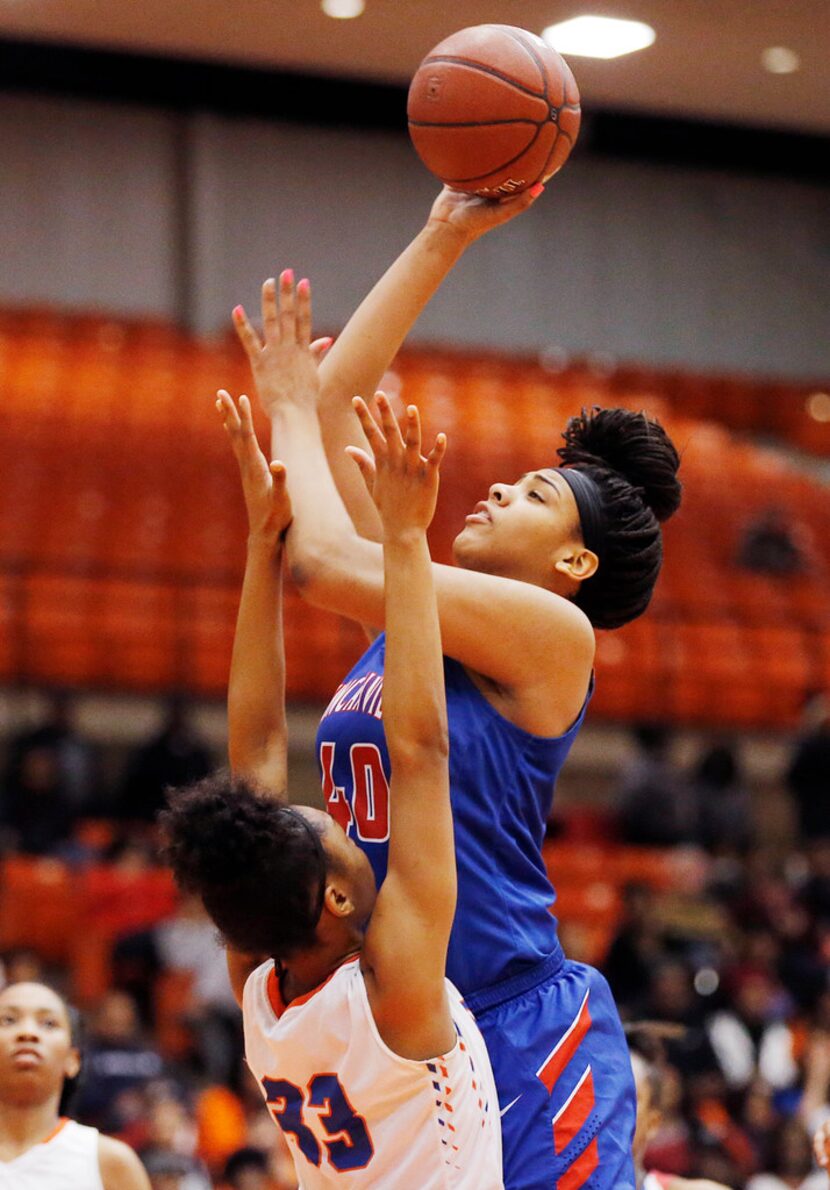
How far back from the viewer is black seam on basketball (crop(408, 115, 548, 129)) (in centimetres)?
298

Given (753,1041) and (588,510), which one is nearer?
(588,510)

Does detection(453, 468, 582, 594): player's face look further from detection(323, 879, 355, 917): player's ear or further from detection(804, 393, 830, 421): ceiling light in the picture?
detection(804, 393, 830, 421): ceiling light

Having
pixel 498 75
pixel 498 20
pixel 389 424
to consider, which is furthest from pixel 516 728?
pixel 498 20

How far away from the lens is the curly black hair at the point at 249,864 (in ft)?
7.21

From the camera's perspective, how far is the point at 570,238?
16125mm

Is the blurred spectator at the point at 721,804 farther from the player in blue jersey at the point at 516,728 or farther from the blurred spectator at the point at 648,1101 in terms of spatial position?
the player in blue jersey at the point at 516,728

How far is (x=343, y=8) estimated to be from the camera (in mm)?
10695

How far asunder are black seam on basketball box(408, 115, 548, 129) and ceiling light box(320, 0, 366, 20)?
25.2 ft

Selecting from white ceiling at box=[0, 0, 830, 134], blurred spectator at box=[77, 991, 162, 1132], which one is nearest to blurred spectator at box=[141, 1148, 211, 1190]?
blurred spectator at box=[77, 991, 162, 1132]

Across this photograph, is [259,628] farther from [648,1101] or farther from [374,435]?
[648,1101]

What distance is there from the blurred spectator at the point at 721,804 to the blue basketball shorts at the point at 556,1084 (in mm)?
7021

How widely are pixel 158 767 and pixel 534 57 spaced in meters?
5.90

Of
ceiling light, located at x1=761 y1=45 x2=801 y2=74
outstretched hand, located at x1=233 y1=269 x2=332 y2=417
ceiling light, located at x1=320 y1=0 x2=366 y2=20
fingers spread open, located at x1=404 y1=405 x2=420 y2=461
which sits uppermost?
ceiling light, located at x1=320 y1=0 x2=366 y2=20

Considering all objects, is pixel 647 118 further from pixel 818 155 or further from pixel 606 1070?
pixel 606 1070
